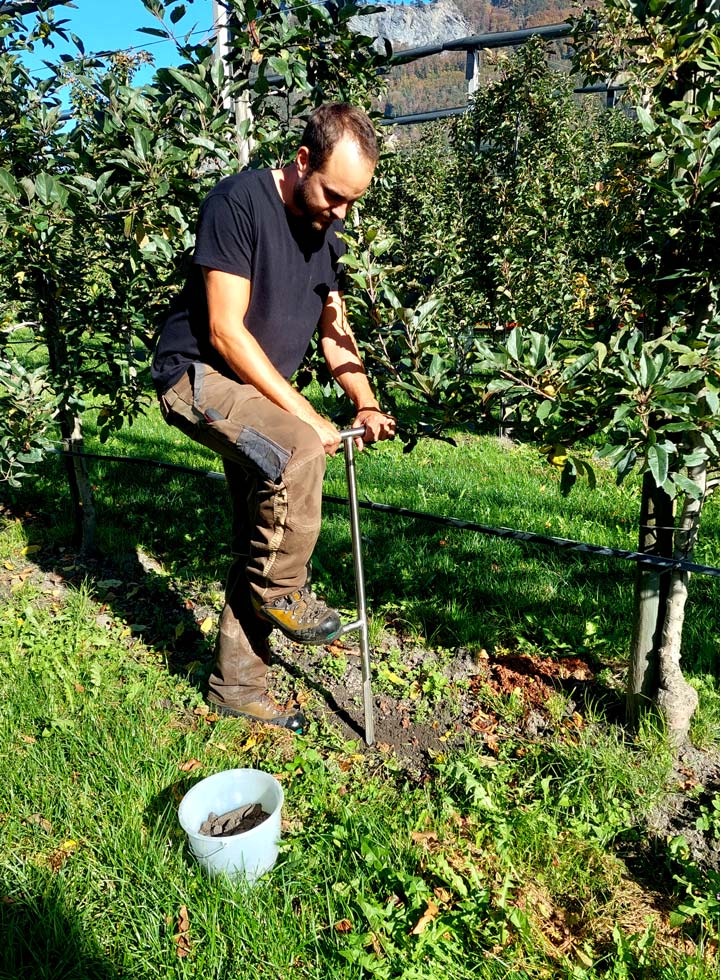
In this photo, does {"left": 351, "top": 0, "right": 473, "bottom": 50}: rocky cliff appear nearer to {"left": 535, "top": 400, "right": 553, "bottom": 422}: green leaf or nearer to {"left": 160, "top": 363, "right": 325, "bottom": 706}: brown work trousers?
{"left": 160, "top": 363, "right": 325, "bottom": 706}: brown work trousers

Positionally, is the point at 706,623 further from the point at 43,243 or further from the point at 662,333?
the point at 43,243

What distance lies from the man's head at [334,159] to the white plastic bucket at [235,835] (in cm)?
188

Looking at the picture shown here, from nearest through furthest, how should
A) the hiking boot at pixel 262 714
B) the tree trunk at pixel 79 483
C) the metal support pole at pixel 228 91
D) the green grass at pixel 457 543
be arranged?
the hiking boot at pixel 262 714
the metal support pole at pixel 228 91
the green grass at pixel 457 543
the tree trunk at pixel 79 483

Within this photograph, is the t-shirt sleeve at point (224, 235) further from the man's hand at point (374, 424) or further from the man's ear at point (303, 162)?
the man's hand at point (374, 424)

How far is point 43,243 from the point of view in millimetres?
3852

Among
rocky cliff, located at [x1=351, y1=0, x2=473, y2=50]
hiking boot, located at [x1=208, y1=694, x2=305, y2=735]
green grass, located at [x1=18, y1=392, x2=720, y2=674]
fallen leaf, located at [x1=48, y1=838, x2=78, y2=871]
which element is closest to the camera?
fallen leaf, located at [x1=48, y1=838, x2=78, y2=871]

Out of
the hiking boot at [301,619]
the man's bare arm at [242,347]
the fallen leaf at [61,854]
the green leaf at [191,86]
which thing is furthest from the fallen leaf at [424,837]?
the green leaf at [191,86]

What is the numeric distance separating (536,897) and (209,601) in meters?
2.32

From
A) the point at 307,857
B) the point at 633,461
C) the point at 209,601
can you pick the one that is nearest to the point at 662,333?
the point at 633,461

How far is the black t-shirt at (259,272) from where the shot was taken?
2.44 m

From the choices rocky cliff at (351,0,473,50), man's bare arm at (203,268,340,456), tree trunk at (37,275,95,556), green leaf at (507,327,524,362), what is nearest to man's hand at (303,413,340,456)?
man's bare arm at (203,268,340,456)

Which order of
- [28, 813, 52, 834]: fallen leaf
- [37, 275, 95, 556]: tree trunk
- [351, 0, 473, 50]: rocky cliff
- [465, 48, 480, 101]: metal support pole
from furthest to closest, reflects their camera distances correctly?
[351, 0, 473, 50]: rocky cliff, [465, 48, 480, 101]: metal support pole, [37, 275, 95, 556]: tree trunk, [28, 813, 52, 834]: fallen leaf

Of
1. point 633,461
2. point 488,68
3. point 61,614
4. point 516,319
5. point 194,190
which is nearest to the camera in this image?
point 633,461

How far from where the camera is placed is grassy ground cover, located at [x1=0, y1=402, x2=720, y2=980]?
2.01 meters
